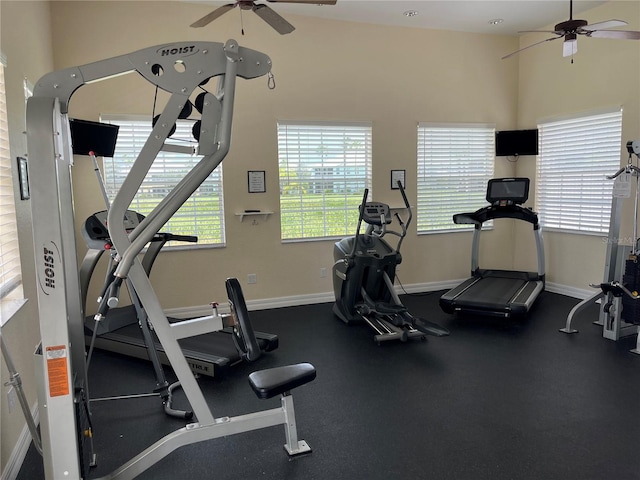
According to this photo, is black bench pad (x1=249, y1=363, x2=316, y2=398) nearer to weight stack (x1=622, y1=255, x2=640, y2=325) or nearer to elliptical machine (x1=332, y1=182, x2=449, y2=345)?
elliptical machine (x1=332, y1=182, x2=449, y2=345)

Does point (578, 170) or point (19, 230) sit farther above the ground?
point (578, 170)

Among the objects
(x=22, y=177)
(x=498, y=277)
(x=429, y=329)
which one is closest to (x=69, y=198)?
(x=22, y=177)

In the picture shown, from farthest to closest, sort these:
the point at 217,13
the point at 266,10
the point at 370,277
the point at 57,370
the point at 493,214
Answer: the point at 493,214, the point at 370,277, the point at 217,13, the point at 266,10, the point at 57,370

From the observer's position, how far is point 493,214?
5.56 meters

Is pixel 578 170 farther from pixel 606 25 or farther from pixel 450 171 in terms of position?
pixel 606 25

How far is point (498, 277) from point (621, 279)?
5.34 ft

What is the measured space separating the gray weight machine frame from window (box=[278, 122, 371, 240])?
3297 millimetres

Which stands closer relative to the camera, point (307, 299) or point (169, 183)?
point (169, 183)

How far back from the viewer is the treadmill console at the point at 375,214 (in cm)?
473

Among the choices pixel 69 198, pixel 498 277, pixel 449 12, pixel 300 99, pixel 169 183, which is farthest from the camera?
pixel 498 277

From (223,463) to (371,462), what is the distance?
793mm

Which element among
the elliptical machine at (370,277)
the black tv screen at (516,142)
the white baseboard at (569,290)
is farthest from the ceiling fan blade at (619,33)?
the white baseboard at (569,290)

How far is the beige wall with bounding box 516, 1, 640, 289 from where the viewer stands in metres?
4.82

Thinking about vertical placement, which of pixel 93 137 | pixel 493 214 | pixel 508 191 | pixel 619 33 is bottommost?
pixel 493 214
